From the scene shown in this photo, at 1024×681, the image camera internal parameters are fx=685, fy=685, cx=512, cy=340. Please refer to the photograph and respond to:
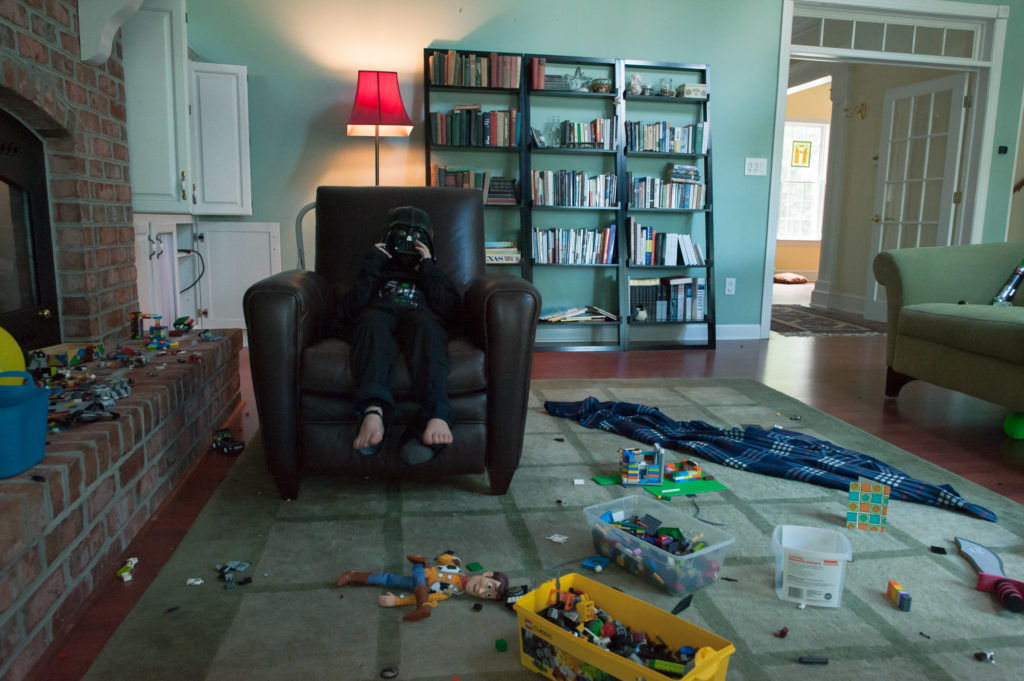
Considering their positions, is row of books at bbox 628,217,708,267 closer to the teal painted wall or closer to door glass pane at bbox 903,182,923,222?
the teal painted wall

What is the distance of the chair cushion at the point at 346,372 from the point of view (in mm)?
1771

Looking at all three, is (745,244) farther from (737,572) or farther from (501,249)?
(737,572)

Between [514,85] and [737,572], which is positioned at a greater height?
[514,85]

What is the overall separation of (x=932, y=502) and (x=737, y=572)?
760 millimetres

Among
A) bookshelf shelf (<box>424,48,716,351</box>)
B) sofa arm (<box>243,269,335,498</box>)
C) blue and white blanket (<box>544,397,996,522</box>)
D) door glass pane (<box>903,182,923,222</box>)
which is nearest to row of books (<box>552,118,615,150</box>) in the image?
bookshelf shelf (<box>424,48,716,351</box>)

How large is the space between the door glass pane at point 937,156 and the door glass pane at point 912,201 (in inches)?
5.6

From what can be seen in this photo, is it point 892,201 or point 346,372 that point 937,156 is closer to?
point 892,201

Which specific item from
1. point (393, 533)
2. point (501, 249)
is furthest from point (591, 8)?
point (393, 533)

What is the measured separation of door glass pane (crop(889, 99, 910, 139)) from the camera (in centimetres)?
548

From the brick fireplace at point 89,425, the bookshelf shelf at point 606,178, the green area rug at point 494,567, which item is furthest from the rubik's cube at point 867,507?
the bookshelf shelf at point 606,178

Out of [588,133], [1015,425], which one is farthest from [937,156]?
[1015,425]

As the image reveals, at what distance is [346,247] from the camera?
2.40 m

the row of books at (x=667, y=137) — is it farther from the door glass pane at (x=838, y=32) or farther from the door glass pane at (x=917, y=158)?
the door glass pane at (x=917, y=158)

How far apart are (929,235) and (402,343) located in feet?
16.3
